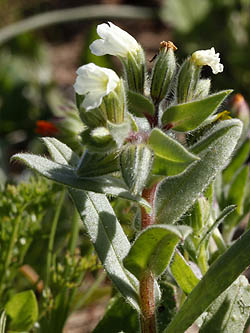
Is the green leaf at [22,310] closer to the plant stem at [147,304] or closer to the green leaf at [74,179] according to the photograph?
the plant stem at [147,304]

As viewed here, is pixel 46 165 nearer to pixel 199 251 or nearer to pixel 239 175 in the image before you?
pixel 199 251

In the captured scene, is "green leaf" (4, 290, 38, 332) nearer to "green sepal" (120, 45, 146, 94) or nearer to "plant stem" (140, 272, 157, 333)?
"plant stem" (140, 272, 157, 333)

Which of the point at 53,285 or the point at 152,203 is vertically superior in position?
the point at 152,203

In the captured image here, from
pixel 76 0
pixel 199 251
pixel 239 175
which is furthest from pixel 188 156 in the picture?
pixel 76 0

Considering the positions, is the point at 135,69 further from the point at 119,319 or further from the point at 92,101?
the point at 119,319

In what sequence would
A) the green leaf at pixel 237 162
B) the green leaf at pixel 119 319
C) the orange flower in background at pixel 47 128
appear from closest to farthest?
the green leaf at pixel 119 319 → the green leaf at pixel 237 162 → the orange flower in background at pixel 47 128

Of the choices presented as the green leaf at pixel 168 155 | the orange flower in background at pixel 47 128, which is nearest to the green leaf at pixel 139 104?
the green leaf at pixel 168 155

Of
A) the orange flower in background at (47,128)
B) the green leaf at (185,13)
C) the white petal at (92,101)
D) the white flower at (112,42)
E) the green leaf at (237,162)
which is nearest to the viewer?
the white petal at (92,101)
